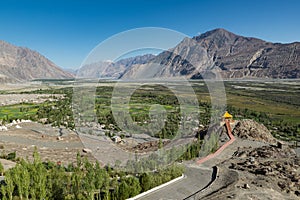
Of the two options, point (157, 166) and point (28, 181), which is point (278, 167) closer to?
point (157, 166)

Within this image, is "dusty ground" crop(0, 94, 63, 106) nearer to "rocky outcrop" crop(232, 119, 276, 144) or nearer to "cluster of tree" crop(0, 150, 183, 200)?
"rocky outcrop" crop(232, 119, 276, 144)

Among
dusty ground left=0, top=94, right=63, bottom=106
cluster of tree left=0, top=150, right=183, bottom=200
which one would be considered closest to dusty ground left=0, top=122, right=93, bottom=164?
cluster of tree left=0, top=150, right=183, bottom=200

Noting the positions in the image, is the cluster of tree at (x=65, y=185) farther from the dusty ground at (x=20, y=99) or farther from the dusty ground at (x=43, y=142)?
the dusty ground at (x=20, y=99)

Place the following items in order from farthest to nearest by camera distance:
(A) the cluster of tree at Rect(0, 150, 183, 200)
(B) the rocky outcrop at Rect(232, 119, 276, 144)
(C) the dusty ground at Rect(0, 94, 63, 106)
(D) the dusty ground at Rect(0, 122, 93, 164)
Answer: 1. (C) the dusty ground at Rect(0, 94, 63, 106)
2. (B) the rocky outcrop at Rect(232, 119, 276, 144)
3. (D) the dusty ground at Rect(0, 122, 93, 164)
4. (A) the cluster of tree at Rect(0, 150, 183, 200)

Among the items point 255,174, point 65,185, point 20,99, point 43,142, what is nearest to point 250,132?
point 255,174

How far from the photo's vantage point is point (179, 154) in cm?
1598

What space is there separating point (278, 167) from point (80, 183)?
9.75 m

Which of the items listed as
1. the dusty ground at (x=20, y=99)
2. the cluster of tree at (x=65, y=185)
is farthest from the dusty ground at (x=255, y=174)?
the dusty ground at (x=20, y=99)

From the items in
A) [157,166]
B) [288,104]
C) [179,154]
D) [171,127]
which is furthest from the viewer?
[288,104]

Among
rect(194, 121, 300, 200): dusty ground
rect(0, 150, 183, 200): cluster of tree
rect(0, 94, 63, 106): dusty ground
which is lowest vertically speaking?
rect(194, 121, 300, 200): dusty ground

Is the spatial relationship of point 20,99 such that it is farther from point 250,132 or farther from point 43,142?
point 250,132

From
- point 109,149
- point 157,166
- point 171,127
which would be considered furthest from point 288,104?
point 157,166

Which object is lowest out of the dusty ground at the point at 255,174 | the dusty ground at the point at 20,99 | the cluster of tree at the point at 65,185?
the dusty ground at the point at 255,174

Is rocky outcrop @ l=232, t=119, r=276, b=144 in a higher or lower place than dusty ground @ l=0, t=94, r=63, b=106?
lower
